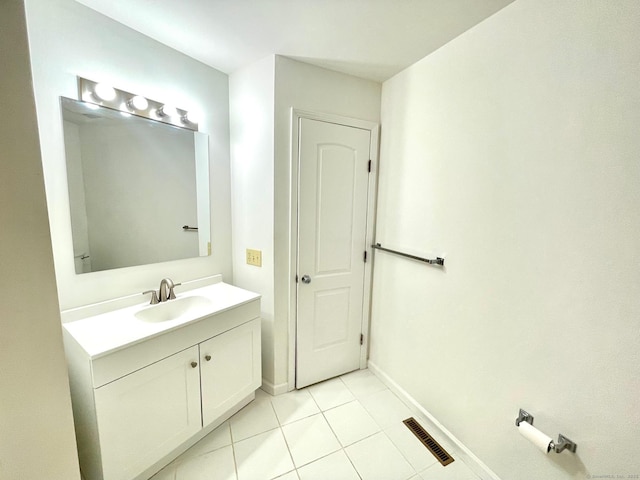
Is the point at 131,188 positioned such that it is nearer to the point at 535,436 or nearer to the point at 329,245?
the point at 329,245

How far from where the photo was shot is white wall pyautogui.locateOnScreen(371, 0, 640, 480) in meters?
0.89

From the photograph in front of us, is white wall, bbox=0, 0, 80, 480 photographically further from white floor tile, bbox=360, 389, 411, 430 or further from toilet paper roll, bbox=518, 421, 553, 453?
toilet paper roll, bbox=518, 421, 553, 453

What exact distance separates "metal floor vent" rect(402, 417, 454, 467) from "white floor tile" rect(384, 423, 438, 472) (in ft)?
0.08

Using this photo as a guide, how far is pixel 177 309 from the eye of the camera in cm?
163

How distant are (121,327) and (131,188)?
2.65ft

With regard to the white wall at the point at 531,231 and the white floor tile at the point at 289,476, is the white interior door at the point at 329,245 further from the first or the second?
the white floor tile at the point at 289,476

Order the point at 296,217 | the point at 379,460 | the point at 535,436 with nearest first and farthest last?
the point at 535,436 → the point at 379,460 → the point at 296,217

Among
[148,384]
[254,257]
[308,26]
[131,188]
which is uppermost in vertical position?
[308,26]

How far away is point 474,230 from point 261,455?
5.72 feet

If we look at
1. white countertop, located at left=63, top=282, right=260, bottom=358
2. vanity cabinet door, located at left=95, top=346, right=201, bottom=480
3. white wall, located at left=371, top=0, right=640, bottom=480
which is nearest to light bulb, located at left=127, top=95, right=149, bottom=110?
white countertop, located at left=63, top=282, right=260, bottom=358

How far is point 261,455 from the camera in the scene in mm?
1450

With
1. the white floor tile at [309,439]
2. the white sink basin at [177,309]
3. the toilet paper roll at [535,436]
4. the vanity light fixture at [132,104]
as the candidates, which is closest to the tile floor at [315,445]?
the white floor tile at [309,439]

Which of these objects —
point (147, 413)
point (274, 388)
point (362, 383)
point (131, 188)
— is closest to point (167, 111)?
point (131, 188)

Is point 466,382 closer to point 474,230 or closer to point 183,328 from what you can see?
point 474,230
